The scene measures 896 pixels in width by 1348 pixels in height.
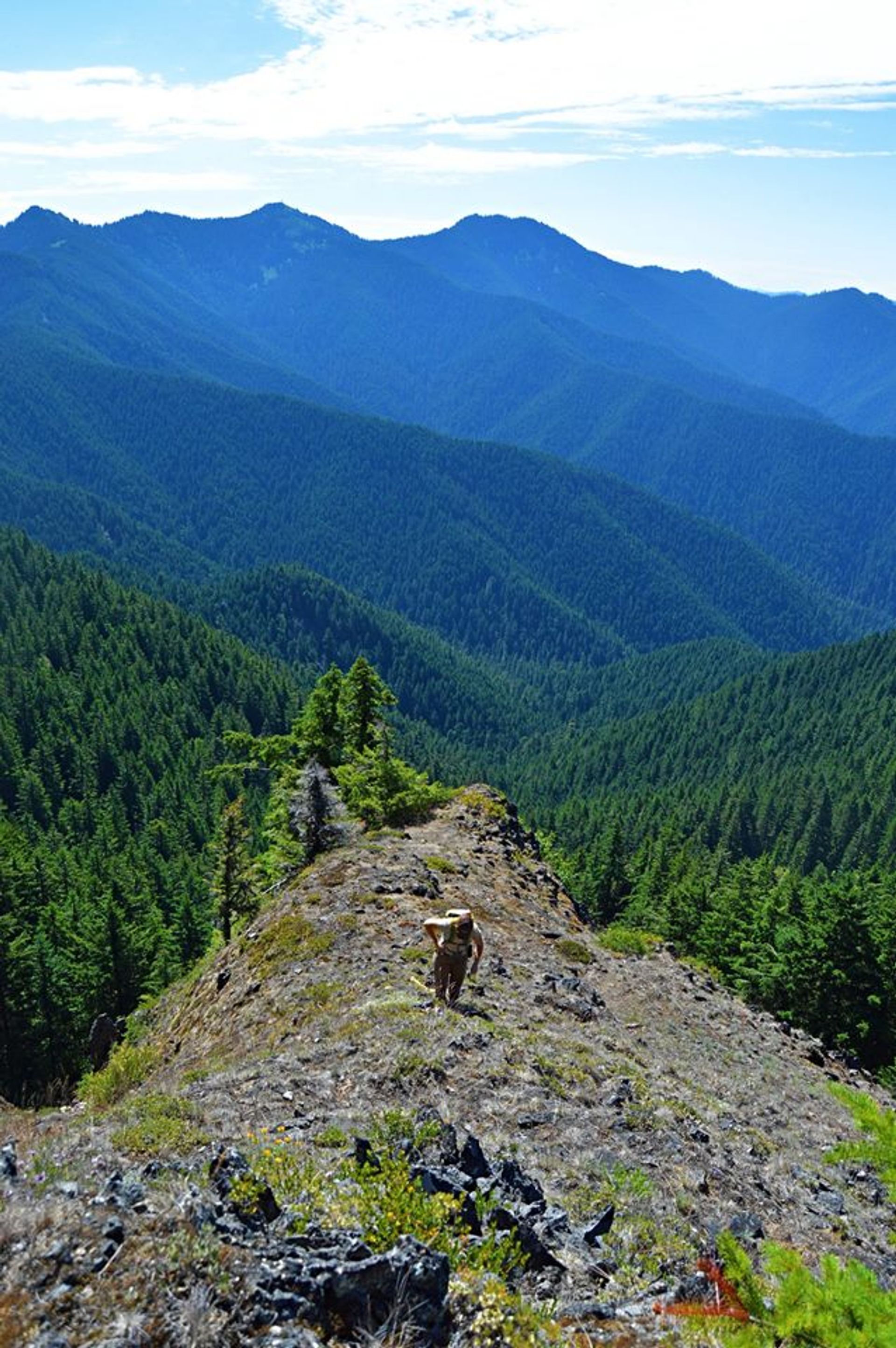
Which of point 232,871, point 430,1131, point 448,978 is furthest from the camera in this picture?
point 232,871

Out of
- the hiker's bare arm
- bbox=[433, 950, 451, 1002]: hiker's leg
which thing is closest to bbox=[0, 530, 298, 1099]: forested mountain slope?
bbox=[433, 950, 451, 1002]: hiker's leg

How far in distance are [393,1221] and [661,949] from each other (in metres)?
30.6

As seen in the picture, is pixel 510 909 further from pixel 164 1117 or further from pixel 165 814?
pixel 165 814

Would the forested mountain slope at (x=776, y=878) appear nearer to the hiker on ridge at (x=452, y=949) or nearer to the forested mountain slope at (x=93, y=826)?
the hiker on ridge at (x=452, y=949)

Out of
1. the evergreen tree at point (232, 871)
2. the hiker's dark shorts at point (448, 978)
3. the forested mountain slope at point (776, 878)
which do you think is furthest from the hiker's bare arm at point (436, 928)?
the evergreen tree at point (232, 871)

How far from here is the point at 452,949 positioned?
2122cm

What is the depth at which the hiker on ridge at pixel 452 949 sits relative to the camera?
20.9m

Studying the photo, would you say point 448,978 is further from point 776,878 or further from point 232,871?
point 776,878

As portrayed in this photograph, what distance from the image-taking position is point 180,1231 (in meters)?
9.70

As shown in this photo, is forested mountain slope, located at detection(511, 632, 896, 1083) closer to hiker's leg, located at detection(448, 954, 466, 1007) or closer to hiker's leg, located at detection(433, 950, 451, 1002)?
hiker's leg, located at detection(448, 954, 466, 1007)

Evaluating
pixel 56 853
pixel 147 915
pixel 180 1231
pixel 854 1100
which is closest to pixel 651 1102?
pixel 854 1100

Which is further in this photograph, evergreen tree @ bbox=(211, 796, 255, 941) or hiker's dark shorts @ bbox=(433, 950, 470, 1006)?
evergreen tree @ bbox=(211, 796, 255, 941)

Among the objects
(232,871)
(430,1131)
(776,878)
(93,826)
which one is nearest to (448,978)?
(430,1131)

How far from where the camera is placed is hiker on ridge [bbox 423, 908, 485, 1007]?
20922 millimetres
